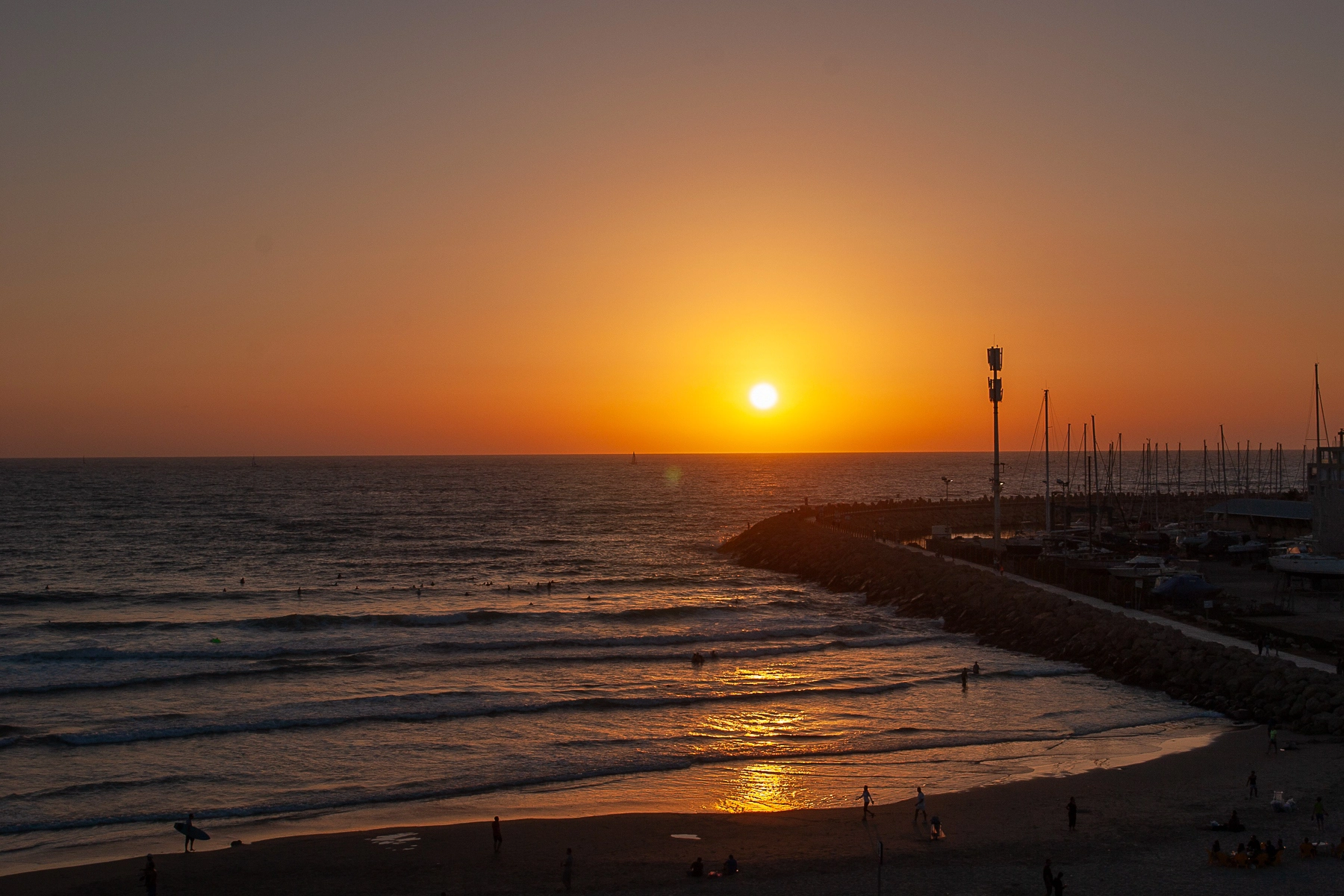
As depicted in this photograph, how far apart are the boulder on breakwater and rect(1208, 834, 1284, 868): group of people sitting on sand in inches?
365

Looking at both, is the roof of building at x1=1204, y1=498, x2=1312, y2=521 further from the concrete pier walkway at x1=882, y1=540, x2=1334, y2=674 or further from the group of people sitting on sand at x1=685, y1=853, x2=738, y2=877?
the group of people sitting on sand at x1=685, y1=853, x2=738, y2=877

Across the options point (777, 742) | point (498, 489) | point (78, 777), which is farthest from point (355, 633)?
point (498, 489)

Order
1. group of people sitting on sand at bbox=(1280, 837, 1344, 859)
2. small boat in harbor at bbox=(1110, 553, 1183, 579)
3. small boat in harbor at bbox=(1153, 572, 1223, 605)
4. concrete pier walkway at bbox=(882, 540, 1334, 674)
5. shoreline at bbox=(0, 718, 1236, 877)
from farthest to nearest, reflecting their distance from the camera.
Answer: small boat in harbor at bbox=(1110, 553, 1183, 579) < small boat in harbor at bbox=(1153, 572, 1223, 605) < concrete pier walkway at bbox=(882, 540, 1334, 674) < shoreline at bbox=(0, 718, 1236, 877) < group of people sitting on sand at bbox=(1280, 837, 1344, 859)

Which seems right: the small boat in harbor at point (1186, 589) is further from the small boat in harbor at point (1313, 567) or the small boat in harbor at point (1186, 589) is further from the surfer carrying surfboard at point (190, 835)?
the surfer carrying surfboard at point (190, 835)

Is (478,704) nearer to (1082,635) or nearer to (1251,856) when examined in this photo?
(1251,856)

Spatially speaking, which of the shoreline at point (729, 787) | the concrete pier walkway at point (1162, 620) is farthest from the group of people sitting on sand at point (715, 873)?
Result: the concrete pier walkway at point (1162, 620)

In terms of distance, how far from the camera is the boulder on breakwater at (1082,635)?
29016mm

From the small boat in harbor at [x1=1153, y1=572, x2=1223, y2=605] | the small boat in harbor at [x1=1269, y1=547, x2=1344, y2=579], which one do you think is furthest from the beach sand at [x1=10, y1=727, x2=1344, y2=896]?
the small boat in harbor at [x1=1269, y1=547, x2=1344, y2=579]

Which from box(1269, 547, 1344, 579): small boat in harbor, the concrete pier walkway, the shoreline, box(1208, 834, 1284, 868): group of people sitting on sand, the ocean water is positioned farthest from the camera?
box(1269, 547, 1344, 579): small boat in harbor

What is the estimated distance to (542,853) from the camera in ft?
70.0

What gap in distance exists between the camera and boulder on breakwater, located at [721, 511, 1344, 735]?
95.2ft

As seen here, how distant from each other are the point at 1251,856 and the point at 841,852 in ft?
26.3

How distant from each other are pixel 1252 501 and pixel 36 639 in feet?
262

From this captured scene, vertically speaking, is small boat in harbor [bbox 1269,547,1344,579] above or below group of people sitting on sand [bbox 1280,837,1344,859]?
above
